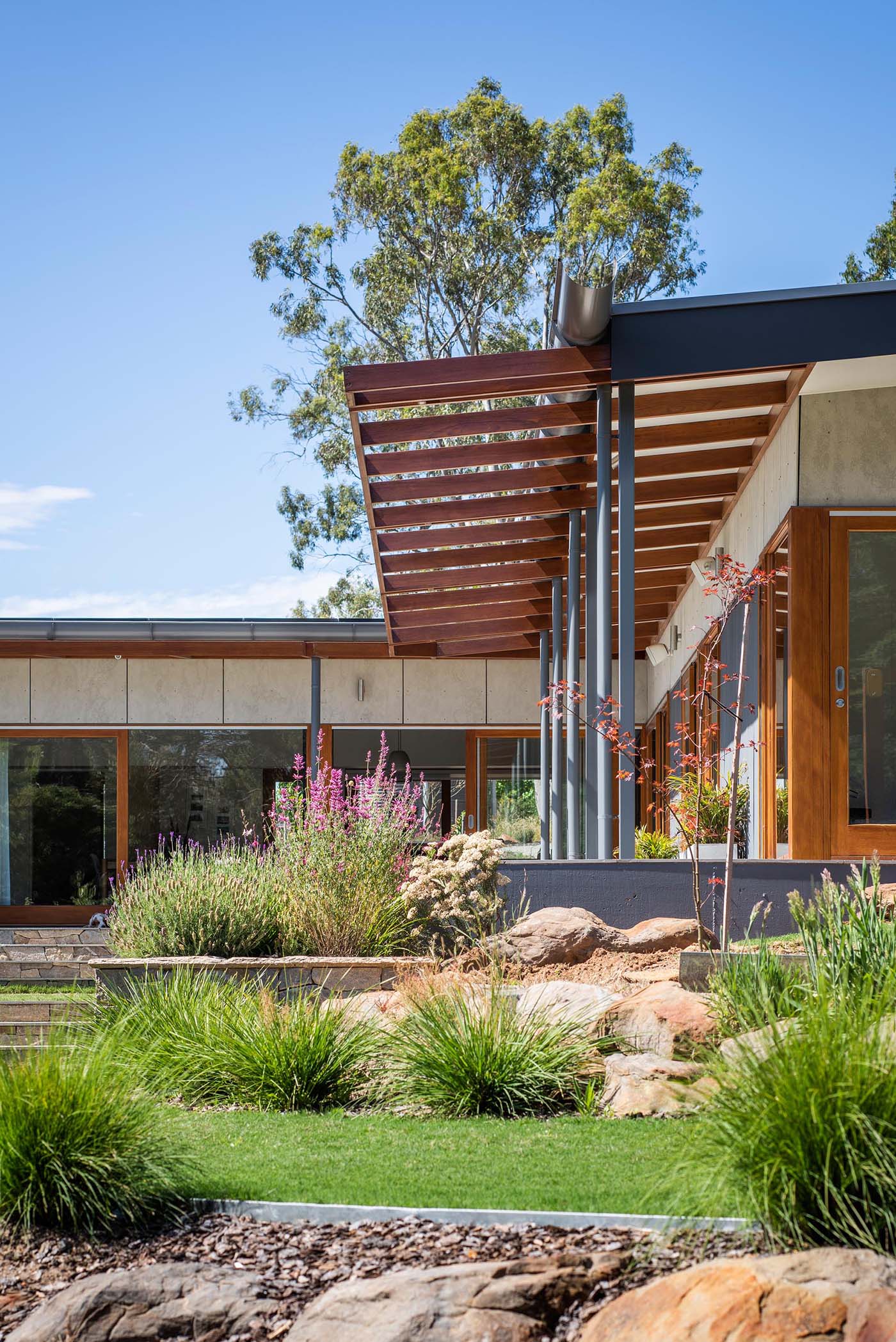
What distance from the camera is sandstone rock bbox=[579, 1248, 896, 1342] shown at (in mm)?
2863

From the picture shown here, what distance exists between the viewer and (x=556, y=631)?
1167 cm

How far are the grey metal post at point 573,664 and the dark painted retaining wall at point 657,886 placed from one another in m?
1.75

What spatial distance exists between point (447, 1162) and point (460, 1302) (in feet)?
3.55

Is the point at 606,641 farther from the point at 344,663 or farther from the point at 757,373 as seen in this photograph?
the point at 344,663

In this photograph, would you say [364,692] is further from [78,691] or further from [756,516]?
[756,516]

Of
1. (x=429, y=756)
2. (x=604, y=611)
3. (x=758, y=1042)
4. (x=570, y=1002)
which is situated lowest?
(x=570, y=1002)

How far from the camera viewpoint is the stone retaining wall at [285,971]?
6.95m

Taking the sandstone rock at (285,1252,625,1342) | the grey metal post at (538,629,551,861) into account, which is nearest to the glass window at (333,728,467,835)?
the grey metal post at (538,629,551,861)

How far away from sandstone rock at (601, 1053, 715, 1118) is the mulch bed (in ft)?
3.68

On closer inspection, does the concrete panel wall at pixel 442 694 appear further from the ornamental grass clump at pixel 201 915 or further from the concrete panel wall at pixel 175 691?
the ornamental grass clump at pixel 201 915

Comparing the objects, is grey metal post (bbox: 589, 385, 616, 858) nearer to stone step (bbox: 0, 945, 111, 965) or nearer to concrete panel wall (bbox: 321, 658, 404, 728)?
stone step (bbox: 0, 945, 111, 965)

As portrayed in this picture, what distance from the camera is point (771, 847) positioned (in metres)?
8.48

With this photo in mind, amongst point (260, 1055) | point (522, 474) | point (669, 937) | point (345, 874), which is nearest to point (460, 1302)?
point (260, 1055)

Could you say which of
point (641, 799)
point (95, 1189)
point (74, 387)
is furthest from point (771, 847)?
point (74, 387)
